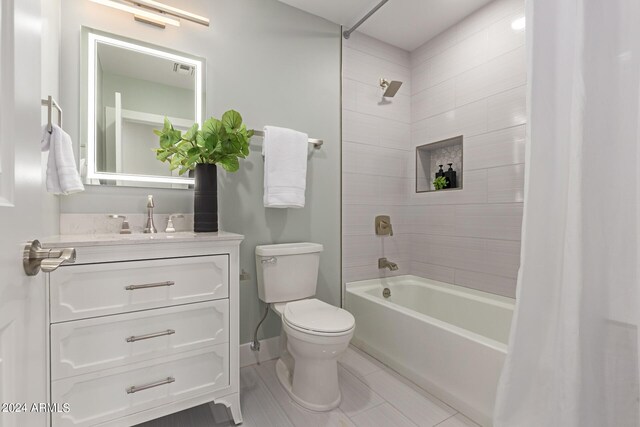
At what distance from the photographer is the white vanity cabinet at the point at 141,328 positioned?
1076 mm

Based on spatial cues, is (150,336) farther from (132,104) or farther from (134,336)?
(132,104)

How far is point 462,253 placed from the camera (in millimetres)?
2195

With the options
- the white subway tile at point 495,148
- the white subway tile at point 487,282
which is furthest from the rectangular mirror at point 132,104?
the white subway tile at point 487,282

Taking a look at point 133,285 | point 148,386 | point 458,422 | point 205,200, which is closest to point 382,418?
point 458,422

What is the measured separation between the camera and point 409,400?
1569 mm

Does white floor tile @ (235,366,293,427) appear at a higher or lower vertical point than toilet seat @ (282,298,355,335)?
lower

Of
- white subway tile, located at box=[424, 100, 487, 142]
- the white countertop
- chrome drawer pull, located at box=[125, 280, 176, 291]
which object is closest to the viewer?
the white countertop

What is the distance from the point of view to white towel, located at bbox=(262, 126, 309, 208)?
73.4 inches

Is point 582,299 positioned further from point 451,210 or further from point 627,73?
point 451,210

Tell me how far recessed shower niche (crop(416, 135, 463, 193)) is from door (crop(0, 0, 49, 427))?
2.31m

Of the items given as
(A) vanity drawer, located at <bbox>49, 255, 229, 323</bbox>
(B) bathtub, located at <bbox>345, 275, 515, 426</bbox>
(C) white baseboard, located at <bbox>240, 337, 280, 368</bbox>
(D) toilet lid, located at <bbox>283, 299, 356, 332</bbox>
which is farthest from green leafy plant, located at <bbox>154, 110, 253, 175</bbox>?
(B) bathtub, located at <bbox>345, 275, 515, 426</bbox>

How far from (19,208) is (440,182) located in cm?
240

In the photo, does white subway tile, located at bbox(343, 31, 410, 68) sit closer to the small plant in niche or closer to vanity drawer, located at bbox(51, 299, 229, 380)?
the small plant in niche

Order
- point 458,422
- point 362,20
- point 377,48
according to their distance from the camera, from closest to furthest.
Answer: point 458,422
point 362,20
point 377,48
